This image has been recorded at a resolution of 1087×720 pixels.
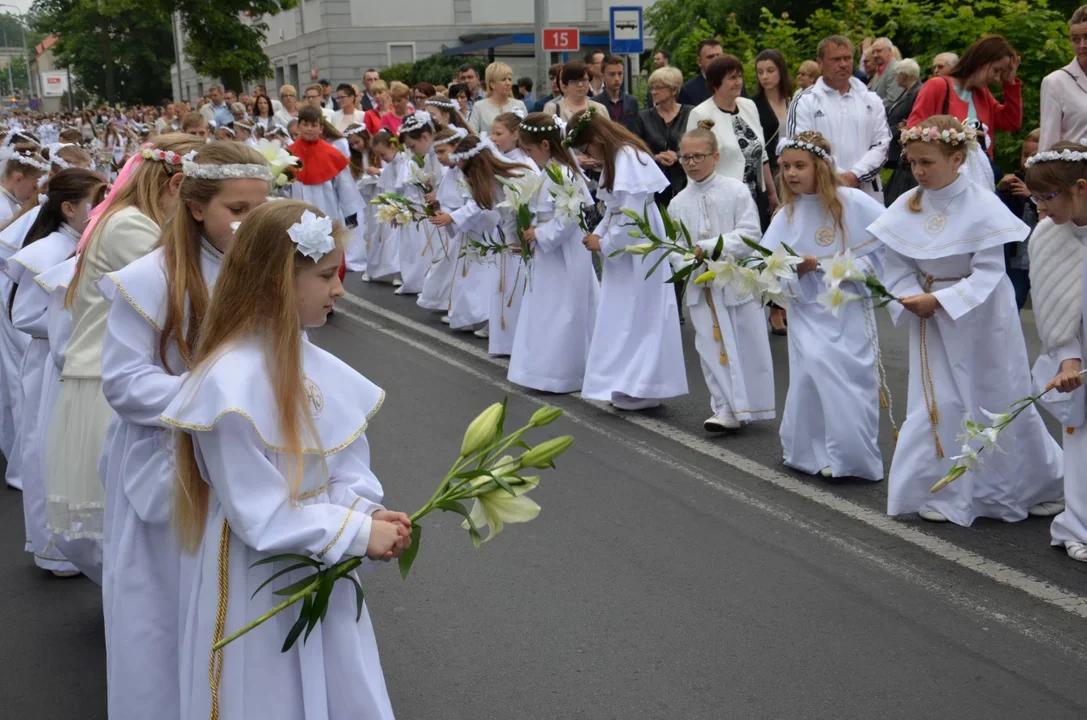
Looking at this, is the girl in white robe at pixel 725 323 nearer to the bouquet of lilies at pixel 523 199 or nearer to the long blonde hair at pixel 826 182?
the long blonde hair at pixel 826 182

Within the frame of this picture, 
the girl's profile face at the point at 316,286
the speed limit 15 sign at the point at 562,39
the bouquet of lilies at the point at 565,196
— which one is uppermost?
the speed limit 15 sign at the point at 562,39

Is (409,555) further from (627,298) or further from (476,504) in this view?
(627,298)

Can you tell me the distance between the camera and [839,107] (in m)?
10.7

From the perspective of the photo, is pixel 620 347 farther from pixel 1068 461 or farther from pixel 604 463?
pixel 1068 461

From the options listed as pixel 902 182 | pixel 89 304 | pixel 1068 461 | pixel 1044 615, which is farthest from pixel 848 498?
pixel 902 182

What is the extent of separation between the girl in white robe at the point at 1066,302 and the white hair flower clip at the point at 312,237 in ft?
11.7

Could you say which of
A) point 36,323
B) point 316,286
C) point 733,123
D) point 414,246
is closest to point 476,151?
point 733,123

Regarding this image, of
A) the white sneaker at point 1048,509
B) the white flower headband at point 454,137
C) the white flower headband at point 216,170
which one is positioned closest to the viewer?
the white flower headband at point 216,170

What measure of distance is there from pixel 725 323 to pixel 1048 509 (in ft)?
8.12

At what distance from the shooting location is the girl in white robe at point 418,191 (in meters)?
13.4

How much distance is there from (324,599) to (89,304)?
2.20 metres

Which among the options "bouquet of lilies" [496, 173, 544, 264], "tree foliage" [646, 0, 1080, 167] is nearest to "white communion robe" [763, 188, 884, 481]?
"bouquet of lilies" [496, 173, 544, 264]

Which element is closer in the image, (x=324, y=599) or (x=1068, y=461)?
(x=324, y=599)

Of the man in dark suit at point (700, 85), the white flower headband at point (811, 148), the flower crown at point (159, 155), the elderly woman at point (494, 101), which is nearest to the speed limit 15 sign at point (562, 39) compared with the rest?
the elderly woman at point (494, 101)
